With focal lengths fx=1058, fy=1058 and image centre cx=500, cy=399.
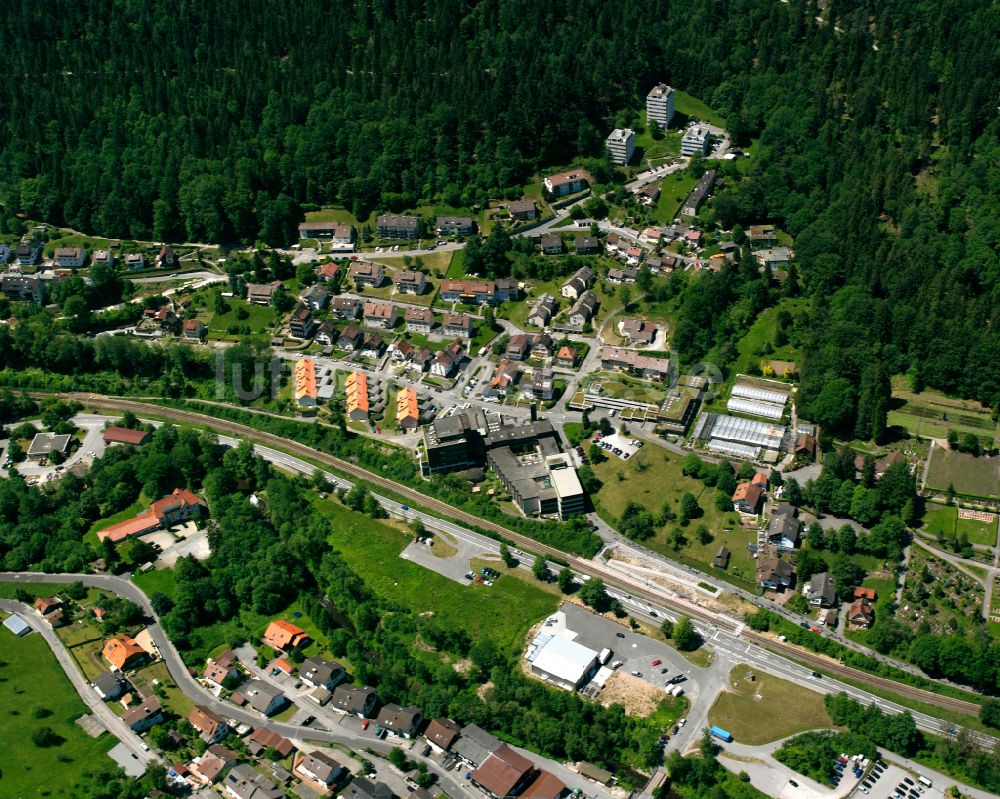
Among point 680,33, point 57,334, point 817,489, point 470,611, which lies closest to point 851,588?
point 817,489

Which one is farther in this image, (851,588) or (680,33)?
(680,33)

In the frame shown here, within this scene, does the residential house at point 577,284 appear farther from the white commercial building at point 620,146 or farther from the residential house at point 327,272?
the residential house at point 327,272

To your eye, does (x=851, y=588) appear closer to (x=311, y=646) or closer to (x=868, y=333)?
(x=868, y=333)

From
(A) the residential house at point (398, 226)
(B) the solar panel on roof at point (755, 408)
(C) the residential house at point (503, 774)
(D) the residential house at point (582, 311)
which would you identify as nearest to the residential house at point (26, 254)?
(A) the residential house at point (398, 226)

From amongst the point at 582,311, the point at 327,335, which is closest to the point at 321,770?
the point at 327,335

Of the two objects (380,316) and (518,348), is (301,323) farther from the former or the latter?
(518,348)

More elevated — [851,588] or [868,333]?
[868,333]
